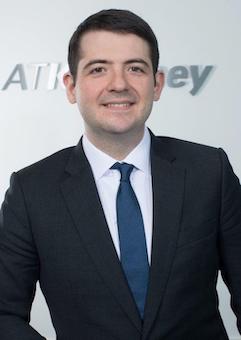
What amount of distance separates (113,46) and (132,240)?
52 cm

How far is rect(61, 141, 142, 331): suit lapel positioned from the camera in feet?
4.15

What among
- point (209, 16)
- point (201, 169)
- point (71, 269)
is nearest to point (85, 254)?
point (71, 269)

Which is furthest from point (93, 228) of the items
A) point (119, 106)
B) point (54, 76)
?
point (54, 76)

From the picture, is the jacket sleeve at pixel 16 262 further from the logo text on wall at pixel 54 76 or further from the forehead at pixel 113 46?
the logo text on wall at pixel 54 76

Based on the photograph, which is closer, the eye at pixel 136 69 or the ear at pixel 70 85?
the eye at pixel 136 69

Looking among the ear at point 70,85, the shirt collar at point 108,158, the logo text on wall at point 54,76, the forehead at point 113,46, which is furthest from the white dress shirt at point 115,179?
the logo text on wall at point 54,76

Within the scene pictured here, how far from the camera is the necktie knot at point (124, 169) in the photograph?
1386 millimetres

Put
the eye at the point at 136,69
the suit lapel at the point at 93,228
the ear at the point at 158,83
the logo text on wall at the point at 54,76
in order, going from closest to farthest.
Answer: the suit lapel at the point at 93,228 < the eye at the point at 136,69 < the ear at the point at 158,83 < the logo text on wall at the point at 54,76

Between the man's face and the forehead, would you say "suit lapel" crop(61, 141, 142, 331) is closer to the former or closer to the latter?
the man's face

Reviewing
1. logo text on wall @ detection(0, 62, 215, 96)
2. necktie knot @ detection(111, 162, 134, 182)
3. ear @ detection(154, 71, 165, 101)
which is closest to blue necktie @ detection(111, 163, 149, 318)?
necktie knot @ detection(111, 162, 134, 182)

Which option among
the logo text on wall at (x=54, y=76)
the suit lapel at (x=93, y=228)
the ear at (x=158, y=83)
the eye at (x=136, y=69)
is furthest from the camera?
the logo text on wall at (x=54, y=76)

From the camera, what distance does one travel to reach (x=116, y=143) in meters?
1.41

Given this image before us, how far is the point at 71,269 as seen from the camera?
4.28 ft

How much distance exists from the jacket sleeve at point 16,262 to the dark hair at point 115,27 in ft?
1.41
